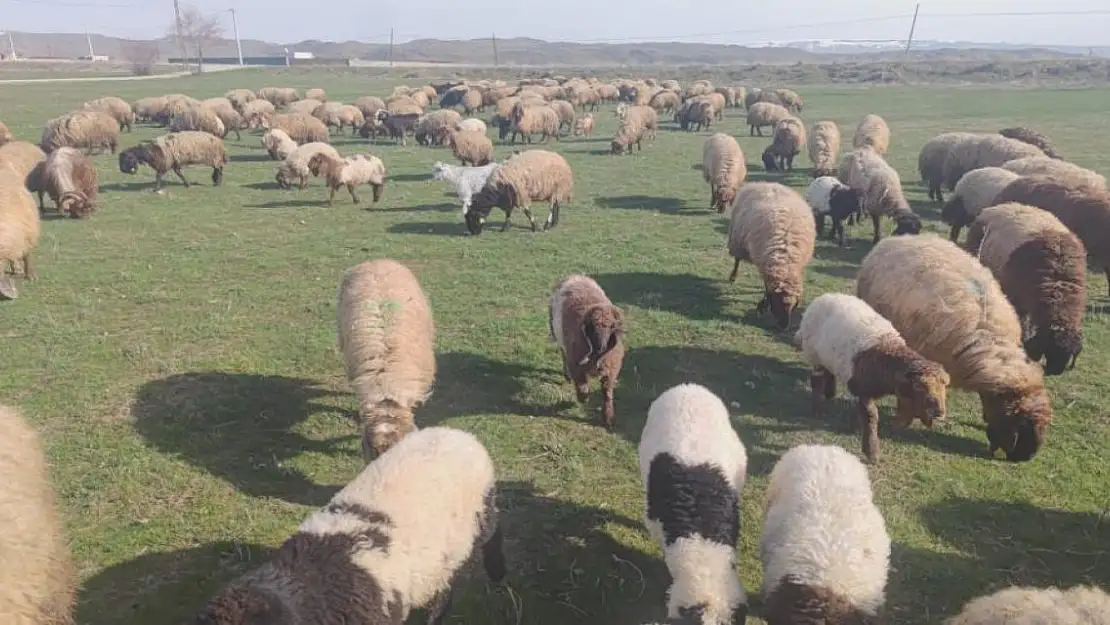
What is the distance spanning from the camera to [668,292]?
37.7 feet

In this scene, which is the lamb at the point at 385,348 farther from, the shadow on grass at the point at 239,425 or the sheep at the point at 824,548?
the sheep at the point at 824,548

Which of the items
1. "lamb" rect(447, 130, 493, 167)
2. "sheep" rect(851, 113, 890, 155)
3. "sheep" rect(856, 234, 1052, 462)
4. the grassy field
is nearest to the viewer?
the grassy field

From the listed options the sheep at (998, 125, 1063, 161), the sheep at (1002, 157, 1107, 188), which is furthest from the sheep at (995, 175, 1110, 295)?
the sheep at (998, 125, 1063, 161)

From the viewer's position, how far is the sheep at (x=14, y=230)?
35.1ft

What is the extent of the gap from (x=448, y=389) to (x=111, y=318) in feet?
18.5

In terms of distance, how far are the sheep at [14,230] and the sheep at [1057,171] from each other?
18.0 m

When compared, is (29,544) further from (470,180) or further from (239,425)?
(470,180)

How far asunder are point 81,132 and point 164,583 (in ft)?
83.0

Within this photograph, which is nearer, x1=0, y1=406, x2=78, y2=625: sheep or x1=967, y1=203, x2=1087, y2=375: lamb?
x1=0, y1=406, x2=78, y2=625: sheep

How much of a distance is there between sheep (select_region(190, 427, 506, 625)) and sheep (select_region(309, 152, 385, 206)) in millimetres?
14622

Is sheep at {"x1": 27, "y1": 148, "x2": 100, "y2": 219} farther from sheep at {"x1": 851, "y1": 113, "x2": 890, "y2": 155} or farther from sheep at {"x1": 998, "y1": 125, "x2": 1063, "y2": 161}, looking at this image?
sheep at {"x1": 998, "y1": 125, "x2": 1063, "y2": 161}

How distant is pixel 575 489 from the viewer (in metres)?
6.39

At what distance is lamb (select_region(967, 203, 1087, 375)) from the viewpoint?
8.27m

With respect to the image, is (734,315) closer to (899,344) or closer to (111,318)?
(899,344)
